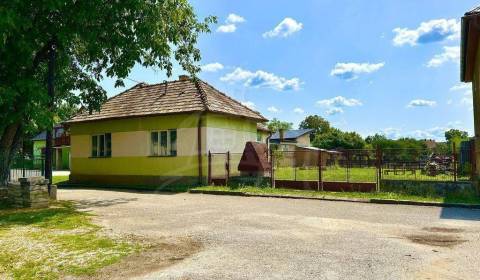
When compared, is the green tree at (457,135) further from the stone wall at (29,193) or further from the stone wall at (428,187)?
the stone wall at (29,193)

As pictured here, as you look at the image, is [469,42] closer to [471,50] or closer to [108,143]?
[471,50]

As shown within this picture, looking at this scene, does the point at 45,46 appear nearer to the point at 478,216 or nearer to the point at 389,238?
the point at 389,238

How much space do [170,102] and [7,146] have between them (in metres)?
8.71

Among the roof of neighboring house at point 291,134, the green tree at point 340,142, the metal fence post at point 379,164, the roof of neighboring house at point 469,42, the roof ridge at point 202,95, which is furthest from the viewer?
the green tree at point 340,142

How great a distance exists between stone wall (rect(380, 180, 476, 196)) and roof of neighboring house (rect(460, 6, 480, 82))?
5.19 meters

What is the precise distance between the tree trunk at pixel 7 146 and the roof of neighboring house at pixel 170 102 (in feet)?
24.0

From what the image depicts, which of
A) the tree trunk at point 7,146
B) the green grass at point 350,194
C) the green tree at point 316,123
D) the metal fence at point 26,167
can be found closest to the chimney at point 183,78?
the green grass at point 350,194

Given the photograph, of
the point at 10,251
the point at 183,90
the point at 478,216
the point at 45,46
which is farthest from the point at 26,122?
the point at 478,216

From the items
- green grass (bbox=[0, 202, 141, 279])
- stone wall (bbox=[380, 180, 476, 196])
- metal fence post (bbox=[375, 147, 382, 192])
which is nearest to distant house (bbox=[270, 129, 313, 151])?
metal fence post (bbox=[375, 147, 382, 192])

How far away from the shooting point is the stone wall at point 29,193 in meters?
12.3

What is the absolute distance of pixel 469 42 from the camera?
50.5ft

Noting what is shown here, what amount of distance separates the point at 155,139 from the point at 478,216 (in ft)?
49.6

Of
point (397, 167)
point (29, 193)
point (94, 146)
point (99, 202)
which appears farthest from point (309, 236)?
point (94, 146)

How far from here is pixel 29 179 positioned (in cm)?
1225
